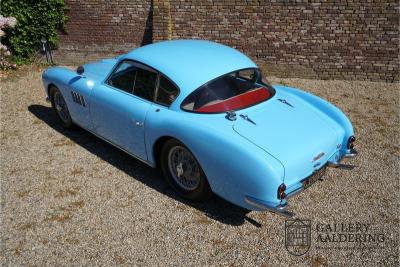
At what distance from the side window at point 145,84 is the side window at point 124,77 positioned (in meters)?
0.09

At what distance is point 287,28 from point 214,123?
4958 millimetres

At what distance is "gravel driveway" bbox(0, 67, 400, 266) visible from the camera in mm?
3844

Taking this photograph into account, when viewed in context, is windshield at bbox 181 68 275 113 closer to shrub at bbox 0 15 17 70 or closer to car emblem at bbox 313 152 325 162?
car emblem at bbox 313 152 325 162

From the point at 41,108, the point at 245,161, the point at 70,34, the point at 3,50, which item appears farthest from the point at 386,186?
the point at 3,50

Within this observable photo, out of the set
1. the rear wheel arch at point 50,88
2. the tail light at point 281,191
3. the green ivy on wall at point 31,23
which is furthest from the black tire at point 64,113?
the tail light at point 281,191

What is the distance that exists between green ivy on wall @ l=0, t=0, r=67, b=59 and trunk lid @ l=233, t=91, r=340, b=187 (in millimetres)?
6644

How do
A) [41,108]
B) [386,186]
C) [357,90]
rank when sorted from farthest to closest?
[357,90] → [41,108] → [386,186]

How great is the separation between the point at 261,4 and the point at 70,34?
4.61 m

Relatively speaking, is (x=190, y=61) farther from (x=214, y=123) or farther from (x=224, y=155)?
(x=224, y=155)

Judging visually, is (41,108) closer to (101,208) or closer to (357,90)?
(101,208)

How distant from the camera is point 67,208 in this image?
14.9 feet

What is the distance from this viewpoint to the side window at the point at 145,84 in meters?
4.66

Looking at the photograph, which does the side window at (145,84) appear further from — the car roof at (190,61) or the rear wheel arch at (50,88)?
the rear wheel arch at (50,88)

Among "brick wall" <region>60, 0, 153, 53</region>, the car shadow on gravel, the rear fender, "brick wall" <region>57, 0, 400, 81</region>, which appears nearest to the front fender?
the car shadow on gravel
